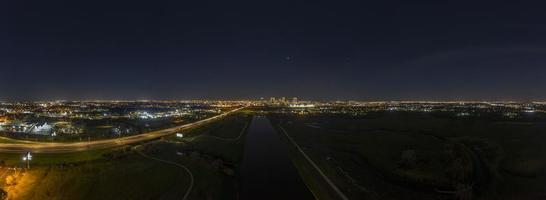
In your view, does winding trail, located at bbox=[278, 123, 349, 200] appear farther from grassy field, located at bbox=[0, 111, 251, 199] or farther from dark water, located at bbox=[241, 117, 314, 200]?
grassy field, located at bbox=[0, 111, 251, 199]

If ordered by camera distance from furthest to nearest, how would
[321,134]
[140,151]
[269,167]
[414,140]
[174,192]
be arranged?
1. [321,134]
2. [414,140]
3. [140,151]
4. [269,167]
5. [174,192]

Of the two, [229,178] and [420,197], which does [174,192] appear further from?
[420,197]

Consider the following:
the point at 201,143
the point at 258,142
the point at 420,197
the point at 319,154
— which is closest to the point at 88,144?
the point at 201,143

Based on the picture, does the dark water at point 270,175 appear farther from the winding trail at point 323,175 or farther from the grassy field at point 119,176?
the winding trail at point 323,175

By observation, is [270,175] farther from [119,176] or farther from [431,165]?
[431,165]

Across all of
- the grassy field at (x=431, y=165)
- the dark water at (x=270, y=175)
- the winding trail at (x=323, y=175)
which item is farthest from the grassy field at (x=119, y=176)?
the grassy field at (x=431, y=165)
